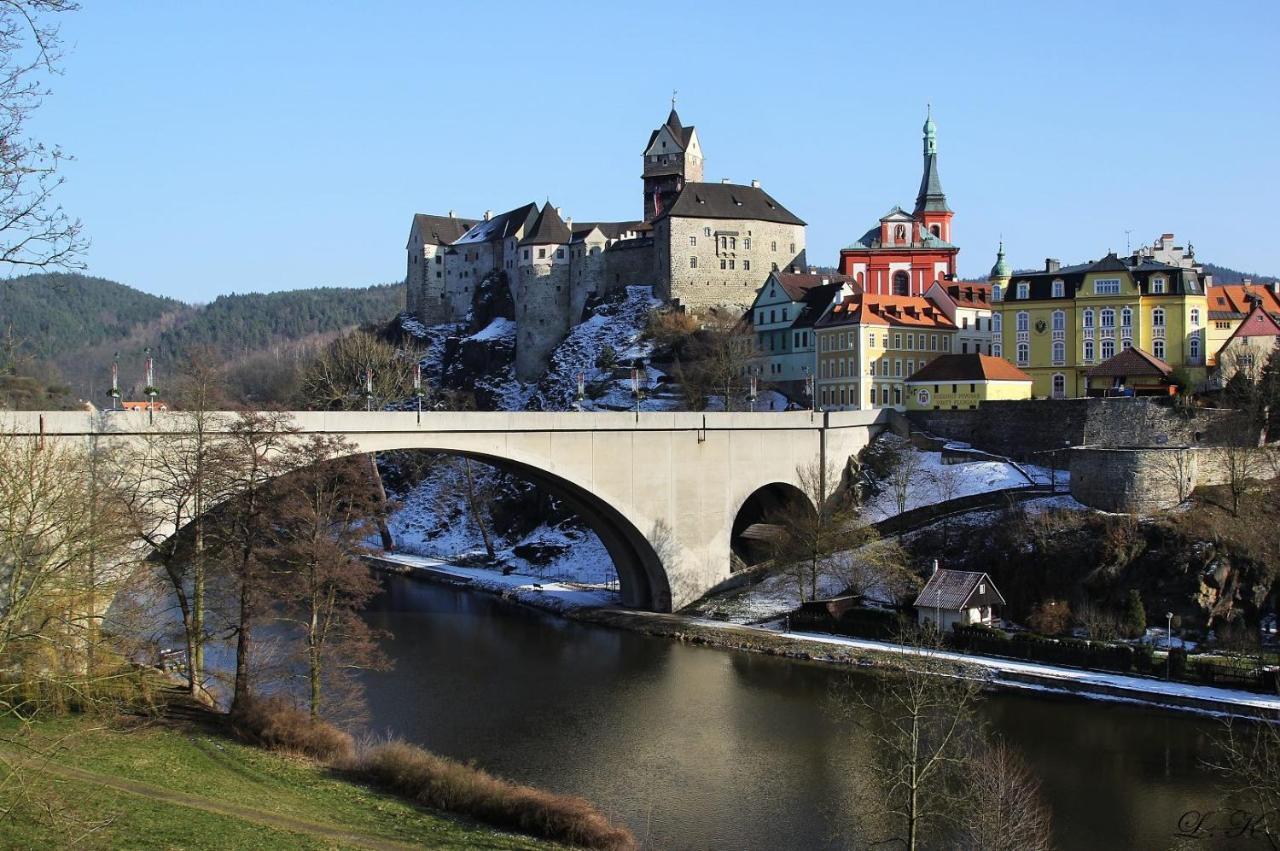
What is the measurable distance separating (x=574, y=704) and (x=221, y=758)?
12155 mm

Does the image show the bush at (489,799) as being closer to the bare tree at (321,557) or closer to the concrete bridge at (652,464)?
the bare tree at (321,557)

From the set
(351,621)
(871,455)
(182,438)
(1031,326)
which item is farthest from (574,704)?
(1031,326)

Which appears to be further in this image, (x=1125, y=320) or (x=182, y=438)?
(x=1125, y=320)

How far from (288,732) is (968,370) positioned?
39227 mm

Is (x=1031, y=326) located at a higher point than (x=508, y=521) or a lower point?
higher

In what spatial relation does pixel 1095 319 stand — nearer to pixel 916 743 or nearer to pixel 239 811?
pixel 916 743

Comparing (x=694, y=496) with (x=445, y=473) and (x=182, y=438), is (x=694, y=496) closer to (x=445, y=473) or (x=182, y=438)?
(x=182, y=438)

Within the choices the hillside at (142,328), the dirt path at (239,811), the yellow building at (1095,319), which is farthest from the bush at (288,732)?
the hillside at (142,328)

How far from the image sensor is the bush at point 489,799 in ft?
69.4

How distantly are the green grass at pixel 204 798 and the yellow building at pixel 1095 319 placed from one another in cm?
4385

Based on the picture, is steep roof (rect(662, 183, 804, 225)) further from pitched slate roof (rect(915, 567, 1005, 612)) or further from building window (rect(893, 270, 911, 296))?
pitched slate roof (rect(915, 567, 1005, 612))

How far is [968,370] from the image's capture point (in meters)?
55.5

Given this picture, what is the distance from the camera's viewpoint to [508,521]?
6303 cm

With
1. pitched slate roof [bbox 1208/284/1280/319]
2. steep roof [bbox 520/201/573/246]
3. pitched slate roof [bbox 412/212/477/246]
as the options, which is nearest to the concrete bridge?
pitched slate roof [bbox 1208/284/1280/319]
